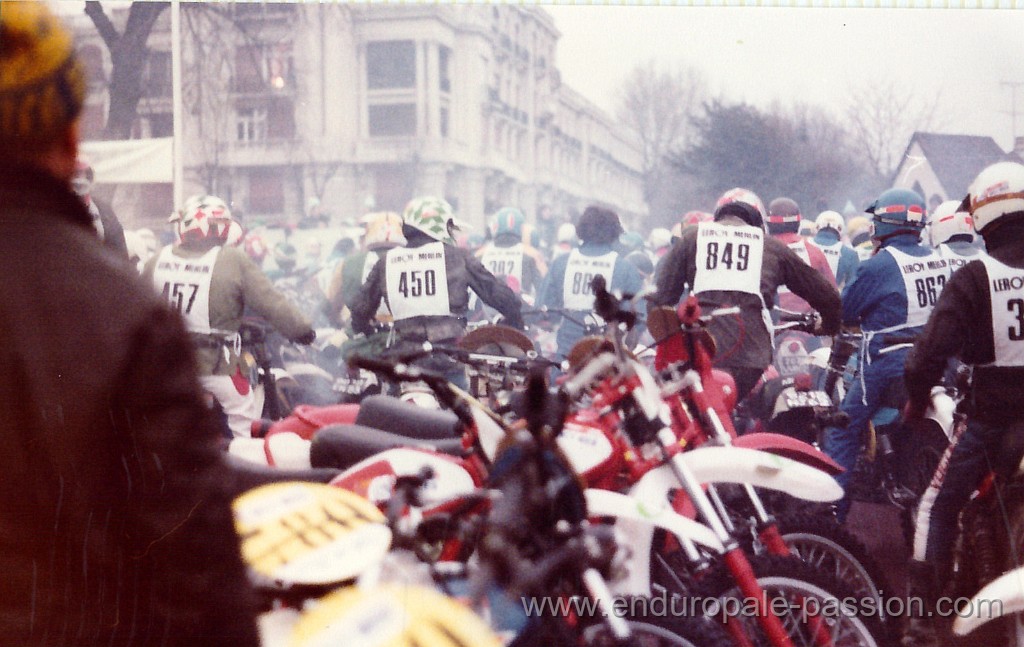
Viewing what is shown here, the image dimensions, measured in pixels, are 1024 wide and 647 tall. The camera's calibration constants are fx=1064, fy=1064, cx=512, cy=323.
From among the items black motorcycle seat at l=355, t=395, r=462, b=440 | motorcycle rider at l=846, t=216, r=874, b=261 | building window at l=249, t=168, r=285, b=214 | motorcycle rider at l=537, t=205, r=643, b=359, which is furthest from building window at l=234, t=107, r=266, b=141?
motorcycle rider at l=846, t=216, r=874, b=261

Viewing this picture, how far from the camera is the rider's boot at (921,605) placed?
11.7 feet

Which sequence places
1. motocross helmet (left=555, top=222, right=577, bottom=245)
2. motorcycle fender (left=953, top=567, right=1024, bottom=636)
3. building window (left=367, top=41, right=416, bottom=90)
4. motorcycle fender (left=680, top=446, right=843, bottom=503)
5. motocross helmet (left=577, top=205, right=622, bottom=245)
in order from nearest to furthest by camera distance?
1. motorcycle fender (left=953, top=567, right=1024, bottom=636)
2. motorcycle fender (left=680, top=446, right=843, bottom=503)
3. building window (left=367, top=41, right=416, bottom=90)
4. motocross helmet (left=555, top=222, right=577, bottom=245)
5. motocross helmet (left=577, top=205, right=622, bottom=245)

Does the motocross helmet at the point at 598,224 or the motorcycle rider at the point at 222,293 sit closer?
the motorcycle rider at the point at 222,293

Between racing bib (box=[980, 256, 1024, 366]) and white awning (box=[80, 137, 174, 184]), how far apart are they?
2.72 m

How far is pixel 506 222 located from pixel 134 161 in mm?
1209

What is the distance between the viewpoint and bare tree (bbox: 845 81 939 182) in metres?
3.82

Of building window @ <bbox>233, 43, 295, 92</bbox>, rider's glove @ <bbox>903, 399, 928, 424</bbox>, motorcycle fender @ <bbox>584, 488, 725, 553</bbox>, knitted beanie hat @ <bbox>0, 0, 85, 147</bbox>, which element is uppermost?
building window @ <bbox>233, 43, 295, 92</bbox>

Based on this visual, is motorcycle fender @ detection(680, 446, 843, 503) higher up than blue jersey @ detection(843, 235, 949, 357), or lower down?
lower down

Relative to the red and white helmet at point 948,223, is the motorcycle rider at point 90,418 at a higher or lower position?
lower

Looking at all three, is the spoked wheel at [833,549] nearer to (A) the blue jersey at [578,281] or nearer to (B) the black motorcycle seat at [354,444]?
(A) the blue jersey at [578,281]

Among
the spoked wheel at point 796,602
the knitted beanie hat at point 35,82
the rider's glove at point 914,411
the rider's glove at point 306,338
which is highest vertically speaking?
the knitted beanie hat at point 35,82

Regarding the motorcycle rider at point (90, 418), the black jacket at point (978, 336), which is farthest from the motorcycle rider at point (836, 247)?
the motorcycle rider at point (90, 418)

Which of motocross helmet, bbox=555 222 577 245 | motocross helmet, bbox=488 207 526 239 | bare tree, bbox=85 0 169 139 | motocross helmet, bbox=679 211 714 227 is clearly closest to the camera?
bare tree, bbox=85 0 169 139

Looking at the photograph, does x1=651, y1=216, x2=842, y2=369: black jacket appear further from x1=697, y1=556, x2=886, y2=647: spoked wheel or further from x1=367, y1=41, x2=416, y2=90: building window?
x1=367, y1=41, x2=416, y2=90: building window
